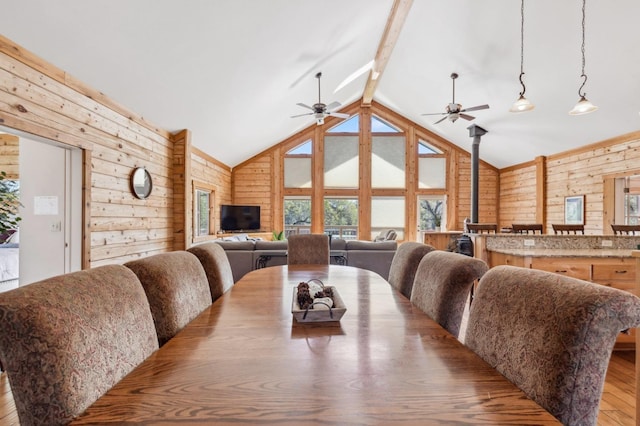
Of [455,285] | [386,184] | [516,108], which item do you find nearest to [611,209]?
[516,108]

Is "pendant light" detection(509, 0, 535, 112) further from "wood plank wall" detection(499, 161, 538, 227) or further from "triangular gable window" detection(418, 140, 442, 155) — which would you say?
"triangular gable window" detection(418, 140, 442, 155)

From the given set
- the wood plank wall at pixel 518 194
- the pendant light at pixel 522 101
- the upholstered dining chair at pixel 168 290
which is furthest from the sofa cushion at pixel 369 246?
the wood plank wall at pixel 518 194

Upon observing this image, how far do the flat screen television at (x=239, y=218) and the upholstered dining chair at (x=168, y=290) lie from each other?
19.7 ft

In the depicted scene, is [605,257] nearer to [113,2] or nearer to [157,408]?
[157,408]

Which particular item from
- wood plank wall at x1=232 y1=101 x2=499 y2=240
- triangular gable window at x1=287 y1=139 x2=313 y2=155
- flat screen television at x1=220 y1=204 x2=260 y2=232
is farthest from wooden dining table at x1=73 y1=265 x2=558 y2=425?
triangular gable window at x1=287 y1=139 x2=313 y2=155

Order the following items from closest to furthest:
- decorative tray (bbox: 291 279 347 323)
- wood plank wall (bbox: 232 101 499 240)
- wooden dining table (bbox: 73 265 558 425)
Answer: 1. wooden dining table (bbox: 73 265 558 425)
2. decorative tray (bbox: 291 279 347 323)
3. wood plank wall (bbox: 232 101 499 240)

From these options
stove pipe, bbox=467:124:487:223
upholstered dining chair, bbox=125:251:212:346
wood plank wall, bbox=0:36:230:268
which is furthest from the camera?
stove pipe, bbox=467:124:487:223

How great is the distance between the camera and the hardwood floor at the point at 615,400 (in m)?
1.80

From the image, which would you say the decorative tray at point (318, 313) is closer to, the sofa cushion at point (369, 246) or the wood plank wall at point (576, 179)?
the sofa cushion at point (369, 246)

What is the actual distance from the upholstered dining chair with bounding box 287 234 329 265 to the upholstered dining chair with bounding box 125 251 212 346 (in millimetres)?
1366

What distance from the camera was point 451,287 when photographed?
1302mm

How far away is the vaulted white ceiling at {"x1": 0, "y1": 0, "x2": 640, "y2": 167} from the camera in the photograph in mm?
2689

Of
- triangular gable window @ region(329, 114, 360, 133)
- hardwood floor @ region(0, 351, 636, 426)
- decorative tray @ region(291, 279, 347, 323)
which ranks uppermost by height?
triangular gable window @ region(329, 114, 360, 133)

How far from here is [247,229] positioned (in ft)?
25.5
